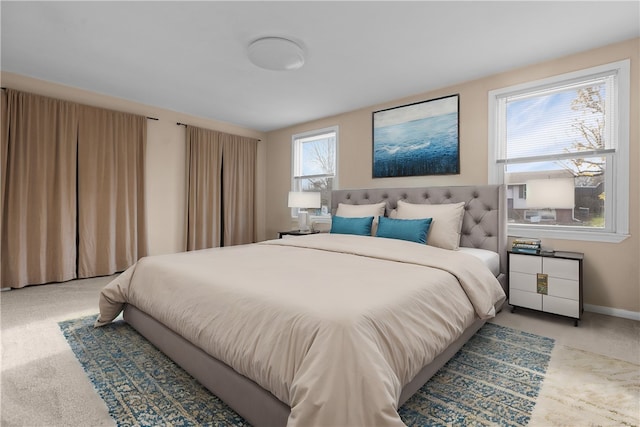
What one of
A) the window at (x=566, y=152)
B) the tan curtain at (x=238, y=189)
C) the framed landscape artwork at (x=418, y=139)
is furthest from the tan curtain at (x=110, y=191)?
the window at (x=566, y=152)

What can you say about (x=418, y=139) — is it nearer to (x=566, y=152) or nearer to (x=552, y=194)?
(x=566, y=152)

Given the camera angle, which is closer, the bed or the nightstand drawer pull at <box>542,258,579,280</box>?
the bed

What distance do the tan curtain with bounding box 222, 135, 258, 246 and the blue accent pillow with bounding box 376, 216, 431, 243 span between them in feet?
9.79

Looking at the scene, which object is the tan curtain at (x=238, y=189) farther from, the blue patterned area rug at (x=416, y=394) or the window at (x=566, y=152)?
the window at (x=566, y=152)

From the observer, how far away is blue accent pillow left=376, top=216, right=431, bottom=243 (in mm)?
2715

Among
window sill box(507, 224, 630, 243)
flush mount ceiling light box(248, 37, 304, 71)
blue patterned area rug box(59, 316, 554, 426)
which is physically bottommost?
blue patterned area rug box(59, 316, 554, 426)

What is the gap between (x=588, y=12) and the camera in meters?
2.15

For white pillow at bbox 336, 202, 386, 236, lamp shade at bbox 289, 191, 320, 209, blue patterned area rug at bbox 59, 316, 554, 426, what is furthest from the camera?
lamp shade at bbox 289, 191, 320, 209

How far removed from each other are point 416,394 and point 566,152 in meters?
2.63

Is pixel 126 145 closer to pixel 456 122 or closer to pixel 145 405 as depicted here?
pixel 145 405

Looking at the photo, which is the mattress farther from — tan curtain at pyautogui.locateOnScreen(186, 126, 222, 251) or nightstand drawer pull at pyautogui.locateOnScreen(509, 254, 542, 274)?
tan curtain at pyautogui.locateOnScreen(186, 126, 222, 251)

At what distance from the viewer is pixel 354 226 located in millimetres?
3275

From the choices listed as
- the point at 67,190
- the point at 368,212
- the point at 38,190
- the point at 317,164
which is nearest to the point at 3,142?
the point at 38,190

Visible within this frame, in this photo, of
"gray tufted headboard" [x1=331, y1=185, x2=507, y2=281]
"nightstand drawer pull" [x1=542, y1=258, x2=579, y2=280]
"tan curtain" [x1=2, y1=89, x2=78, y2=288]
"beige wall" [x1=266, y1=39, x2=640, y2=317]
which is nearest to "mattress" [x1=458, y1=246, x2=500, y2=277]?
"gray tufted headboard" [x1=331, y1=185, x2=507, y2=281]
